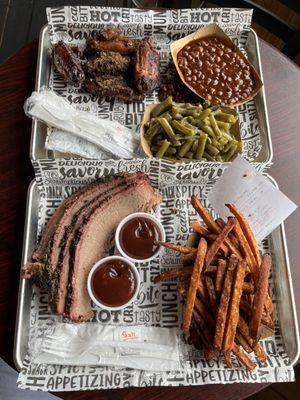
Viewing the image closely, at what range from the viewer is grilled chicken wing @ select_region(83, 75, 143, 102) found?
267 cm

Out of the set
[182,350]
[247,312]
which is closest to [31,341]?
[182,350]

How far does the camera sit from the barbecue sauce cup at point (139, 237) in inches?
85.9

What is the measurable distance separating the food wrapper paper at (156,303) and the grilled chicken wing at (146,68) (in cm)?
55

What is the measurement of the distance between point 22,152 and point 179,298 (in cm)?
106

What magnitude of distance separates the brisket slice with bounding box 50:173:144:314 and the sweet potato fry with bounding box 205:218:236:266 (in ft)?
1.72

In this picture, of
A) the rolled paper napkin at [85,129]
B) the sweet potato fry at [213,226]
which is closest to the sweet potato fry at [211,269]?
the sweet potato fry at [213,226]

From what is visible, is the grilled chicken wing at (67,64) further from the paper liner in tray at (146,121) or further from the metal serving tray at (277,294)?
the metal serving tray at (277,294)

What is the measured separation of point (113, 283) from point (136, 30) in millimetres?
1542

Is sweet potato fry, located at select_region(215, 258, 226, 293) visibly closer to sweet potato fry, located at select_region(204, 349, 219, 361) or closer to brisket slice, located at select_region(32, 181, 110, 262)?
sweet potato fry, located at select_region(204, 349, 219, 361)

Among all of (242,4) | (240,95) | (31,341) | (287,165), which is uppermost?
(242,4)

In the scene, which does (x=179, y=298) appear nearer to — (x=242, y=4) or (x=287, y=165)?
(x=287, y=165)

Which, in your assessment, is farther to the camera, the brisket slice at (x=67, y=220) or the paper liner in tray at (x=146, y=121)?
the paper liner in tray at (x=146, y=121)

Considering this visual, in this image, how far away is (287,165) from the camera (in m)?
2.50

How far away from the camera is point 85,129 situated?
2555 mm
